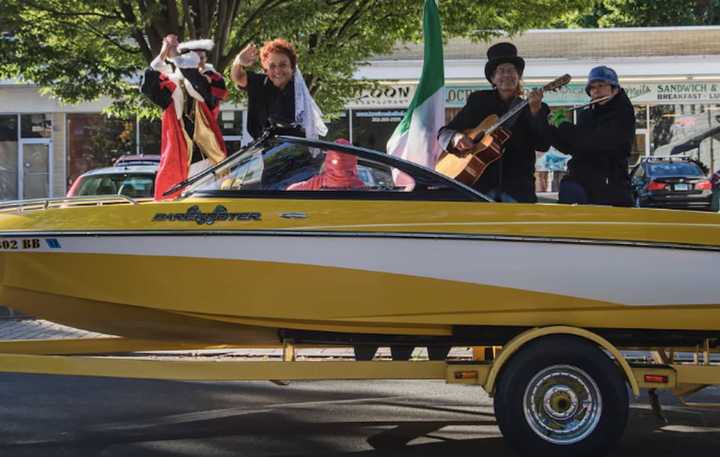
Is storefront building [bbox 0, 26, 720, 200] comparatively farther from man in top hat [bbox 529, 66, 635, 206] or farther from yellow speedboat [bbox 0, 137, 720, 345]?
yellow speedboat [bbox 0, 137, 720, 345]

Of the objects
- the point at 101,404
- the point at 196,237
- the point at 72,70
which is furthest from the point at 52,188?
the point at 196,237

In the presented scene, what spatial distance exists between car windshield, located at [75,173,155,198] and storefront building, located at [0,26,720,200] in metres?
13.8

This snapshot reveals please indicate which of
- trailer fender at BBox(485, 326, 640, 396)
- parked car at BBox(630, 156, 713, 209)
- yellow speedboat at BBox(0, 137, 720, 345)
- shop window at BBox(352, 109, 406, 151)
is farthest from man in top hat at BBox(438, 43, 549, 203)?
shop window at BBox(352, 109, 406, 151)

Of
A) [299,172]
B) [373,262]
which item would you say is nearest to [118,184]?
[299,172]

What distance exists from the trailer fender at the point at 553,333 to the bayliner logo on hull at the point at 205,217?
1592 mm

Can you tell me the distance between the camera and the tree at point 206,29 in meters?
13.2

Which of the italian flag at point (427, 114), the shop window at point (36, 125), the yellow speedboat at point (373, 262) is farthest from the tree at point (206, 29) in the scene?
the shop window at point (36, 125)

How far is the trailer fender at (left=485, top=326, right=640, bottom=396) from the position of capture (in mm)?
5402

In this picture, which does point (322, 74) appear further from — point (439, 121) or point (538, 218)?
point (538, 218)

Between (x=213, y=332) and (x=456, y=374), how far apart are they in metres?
1.49

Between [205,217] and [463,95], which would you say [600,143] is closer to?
[205,217]

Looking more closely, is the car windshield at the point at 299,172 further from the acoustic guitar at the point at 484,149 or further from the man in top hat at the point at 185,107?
the man in top hat at the point at 185,107

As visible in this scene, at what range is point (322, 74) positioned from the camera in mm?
15391

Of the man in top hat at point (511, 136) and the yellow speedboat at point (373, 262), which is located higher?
the man in top hat at point (511, 136)
